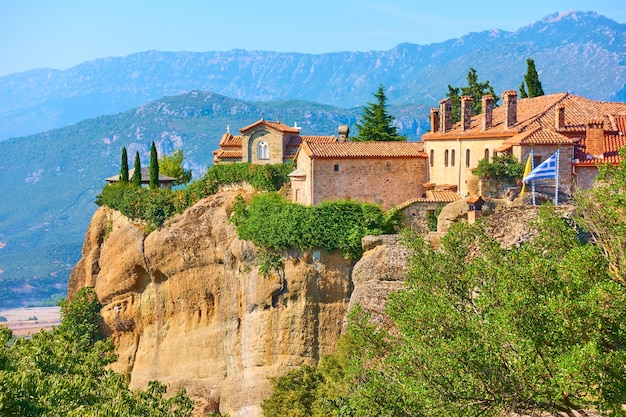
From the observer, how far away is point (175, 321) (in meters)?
53.2

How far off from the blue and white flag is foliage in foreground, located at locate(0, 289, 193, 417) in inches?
633

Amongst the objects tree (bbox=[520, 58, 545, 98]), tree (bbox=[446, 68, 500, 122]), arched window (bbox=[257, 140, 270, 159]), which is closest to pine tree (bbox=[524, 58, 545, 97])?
tree (bbox=[520, 58, 545, 98])

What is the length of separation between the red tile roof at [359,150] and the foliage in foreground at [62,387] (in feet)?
43.7

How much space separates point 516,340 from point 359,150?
25.8 meters

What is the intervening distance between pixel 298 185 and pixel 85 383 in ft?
67.7

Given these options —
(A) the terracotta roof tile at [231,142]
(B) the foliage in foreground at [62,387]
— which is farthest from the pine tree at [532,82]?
(B) the foliage in foreground at [62,387]

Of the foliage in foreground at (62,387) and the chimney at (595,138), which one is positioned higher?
the chimney at (595,138)

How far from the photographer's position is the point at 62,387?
2844cm

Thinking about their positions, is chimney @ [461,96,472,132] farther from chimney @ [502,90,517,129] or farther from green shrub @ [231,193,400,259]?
green shrub @ [231,193,400,259]

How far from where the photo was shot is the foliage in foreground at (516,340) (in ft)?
76.4

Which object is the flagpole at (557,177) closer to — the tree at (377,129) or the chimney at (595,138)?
the chimney at (595,138)

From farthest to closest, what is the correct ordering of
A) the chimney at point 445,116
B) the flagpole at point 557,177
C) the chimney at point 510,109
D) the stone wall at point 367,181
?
the chimney at point 445,116
the stone wall at point 367,181
the chimney at point 510,109
the flagpole at point 557,177

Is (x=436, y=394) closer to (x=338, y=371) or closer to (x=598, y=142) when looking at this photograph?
(x=338, y=371)

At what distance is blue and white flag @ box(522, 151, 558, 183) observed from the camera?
41500 mm
